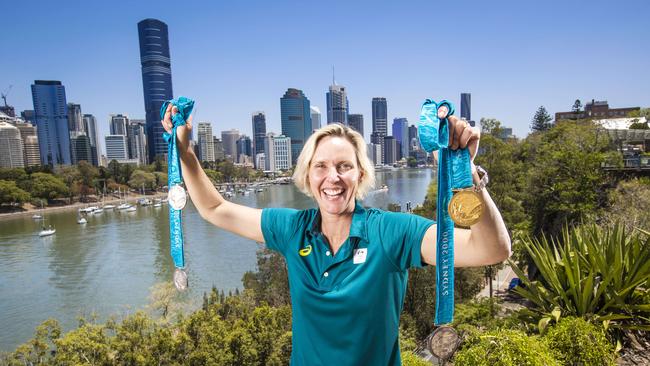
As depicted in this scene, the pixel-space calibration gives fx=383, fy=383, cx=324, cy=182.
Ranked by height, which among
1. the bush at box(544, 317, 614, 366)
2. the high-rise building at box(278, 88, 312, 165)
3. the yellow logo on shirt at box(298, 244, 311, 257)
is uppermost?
the high-rise building at box(278, 88, 312, 165)

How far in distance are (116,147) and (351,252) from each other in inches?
4971

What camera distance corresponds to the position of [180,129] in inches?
51.4

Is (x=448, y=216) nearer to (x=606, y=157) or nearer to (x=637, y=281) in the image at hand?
(x=637, y=281)

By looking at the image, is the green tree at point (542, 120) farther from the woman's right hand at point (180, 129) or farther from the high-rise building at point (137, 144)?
the high-rise building at point (137, 144)

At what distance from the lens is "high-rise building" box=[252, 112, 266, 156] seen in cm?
12181

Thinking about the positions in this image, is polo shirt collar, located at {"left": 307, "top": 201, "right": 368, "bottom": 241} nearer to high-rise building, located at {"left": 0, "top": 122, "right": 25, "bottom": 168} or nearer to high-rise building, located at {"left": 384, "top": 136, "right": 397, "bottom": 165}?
high-rise building, located at {"left": 0, "top": 122, "right": 25, "bottom": 168}

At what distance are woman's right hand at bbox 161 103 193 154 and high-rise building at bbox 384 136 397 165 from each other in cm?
10040

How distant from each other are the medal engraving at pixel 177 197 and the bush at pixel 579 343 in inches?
132

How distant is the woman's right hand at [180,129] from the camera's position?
1.31 m

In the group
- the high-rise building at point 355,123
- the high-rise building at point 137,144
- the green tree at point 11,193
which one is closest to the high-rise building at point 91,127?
the high-rise building at point 137,144

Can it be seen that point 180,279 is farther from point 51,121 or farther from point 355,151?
point 51,121

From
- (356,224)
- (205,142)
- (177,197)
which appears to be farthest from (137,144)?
(356,224)

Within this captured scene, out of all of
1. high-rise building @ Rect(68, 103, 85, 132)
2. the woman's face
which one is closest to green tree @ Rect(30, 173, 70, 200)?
the woman's face

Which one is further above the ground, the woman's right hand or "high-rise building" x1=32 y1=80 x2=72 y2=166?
"high-rise building" x1=32 y1=80 x2=72 y2=166
